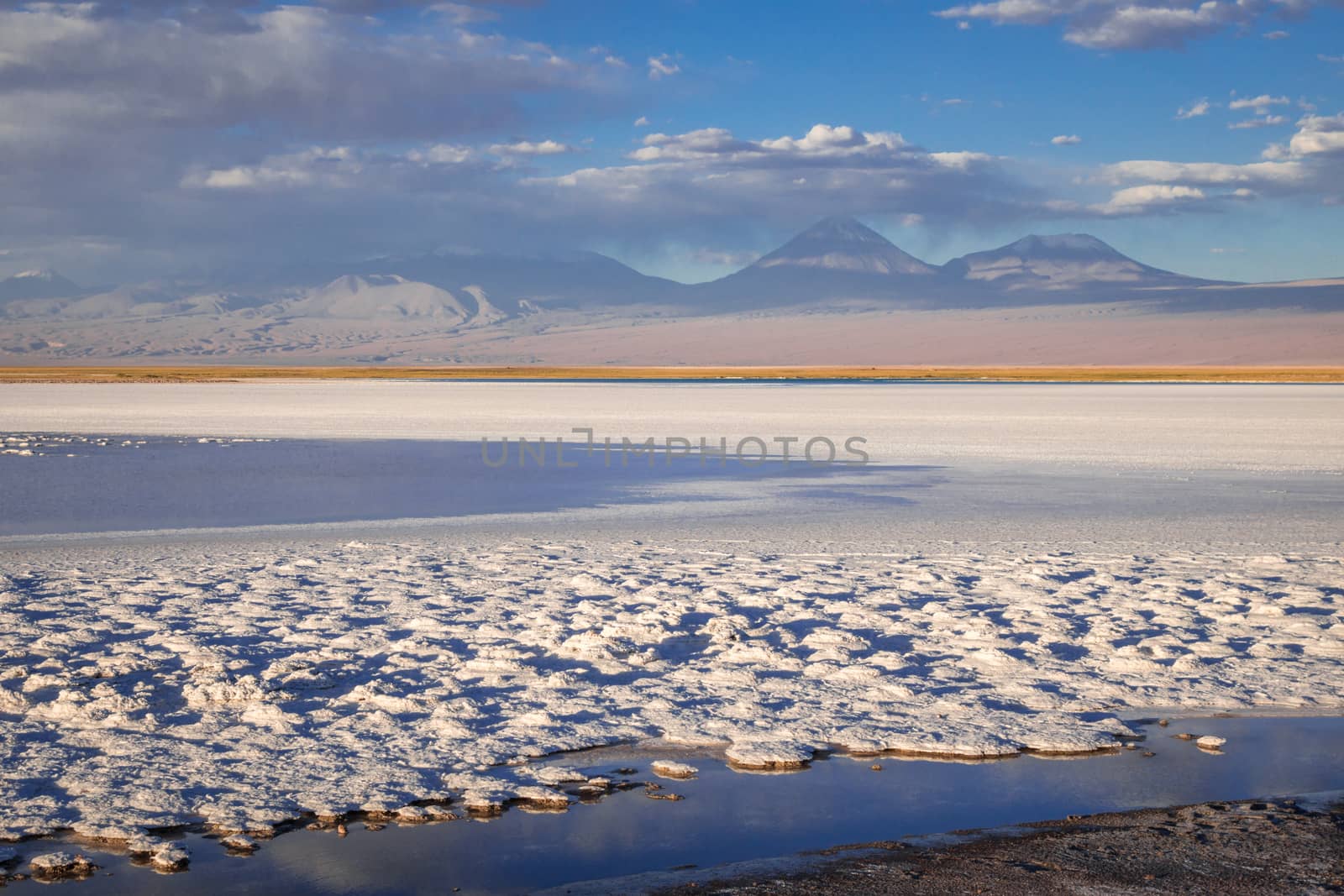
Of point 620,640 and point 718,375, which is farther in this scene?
point 718,375

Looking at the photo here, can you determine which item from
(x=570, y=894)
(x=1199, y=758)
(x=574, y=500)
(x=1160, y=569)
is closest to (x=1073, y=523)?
(x=1160, y=569)

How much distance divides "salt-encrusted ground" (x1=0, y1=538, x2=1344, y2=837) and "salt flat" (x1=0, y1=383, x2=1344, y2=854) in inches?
0.9

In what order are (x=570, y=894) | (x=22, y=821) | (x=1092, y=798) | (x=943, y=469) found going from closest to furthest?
(x=570, y=894)
(x=22, y=821)
(x=1092, y=798)
(x=943, y=469)

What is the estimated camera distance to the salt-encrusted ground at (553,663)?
4.95 meters

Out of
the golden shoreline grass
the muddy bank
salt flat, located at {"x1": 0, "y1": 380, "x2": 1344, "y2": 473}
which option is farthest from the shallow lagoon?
the golden shoreline grass

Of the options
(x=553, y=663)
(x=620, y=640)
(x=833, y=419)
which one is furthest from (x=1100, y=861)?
(x=833, y=419)

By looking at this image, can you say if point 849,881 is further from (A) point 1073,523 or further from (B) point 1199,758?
(A) point 1073,523

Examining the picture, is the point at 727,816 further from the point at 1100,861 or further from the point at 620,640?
the point at 620,640

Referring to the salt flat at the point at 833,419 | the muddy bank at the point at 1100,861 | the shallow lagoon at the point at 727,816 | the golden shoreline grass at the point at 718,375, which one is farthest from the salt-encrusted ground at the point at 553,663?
the golden shoreline grass at the point at 718,375

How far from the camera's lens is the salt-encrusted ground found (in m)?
4.95

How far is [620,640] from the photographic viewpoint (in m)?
6.95

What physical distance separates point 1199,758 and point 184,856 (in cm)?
381

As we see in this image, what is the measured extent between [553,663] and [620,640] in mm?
552

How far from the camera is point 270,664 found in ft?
20.6
